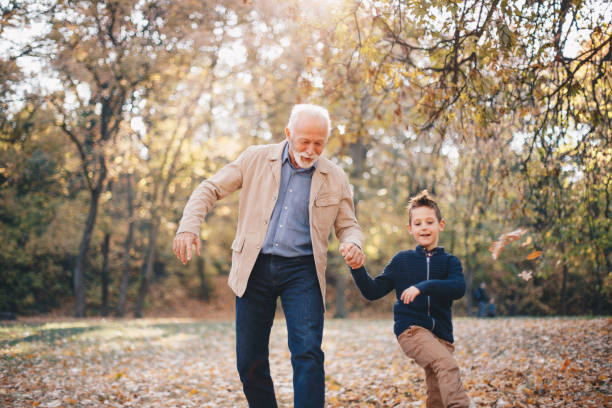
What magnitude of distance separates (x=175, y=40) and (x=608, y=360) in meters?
13.1

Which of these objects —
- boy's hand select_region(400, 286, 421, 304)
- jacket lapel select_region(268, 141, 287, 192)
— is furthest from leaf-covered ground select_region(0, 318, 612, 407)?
jacket lapel select_region(268, 141, 287, 192)

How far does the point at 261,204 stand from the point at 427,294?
4.14 feet

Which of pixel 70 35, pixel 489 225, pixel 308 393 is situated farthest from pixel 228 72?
pixel 308 393

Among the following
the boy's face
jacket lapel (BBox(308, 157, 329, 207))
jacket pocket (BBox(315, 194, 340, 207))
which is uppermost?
jacket lapel (BBox(308, 157, 329, 207))

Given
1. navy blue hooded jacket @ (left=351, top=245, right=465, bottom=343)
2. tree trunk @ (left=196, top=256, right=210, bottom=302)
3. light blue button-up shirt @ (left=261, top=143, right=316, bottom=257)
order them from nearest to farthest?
1. light blue button-up shirt @ (left=261, top=143, right=316, bottom=257)
2. navy blue hooded jacket @ (left=351, top=245, right=465, bottom=343)
3. tree trunk @ (left=196, top=256, right=210, bottom=302)

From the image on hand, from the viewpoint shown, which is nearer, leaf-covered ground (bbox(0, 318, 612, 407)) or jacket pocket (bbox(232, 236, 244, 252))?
jacket pocket (bbox(232, 236, 244, 252))

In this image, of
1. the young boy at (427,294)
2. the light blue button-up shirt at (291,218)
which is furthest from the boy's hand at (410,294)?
the light blue button-up shirt at (291,218)

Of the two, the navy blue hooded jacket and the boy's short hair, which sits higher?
the boy's short hair

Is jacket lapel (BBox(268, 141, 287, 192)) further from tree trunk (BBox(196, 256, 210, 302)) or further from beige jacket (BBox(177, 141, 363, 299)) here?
tree trunk (BBox(196, 256, 210, 302))

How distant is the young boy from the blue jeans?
0.50 metres

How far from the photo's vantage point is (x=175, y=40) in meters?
14.9

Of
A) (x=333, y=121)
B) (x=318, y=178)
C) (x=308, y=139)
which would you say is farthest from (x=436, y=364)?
(x=333, y=121)

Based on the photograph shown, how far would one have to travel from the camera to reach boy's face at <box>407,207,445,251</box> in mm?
3793

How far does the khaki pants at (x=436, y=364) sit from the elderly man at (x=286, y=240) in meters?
0.67
